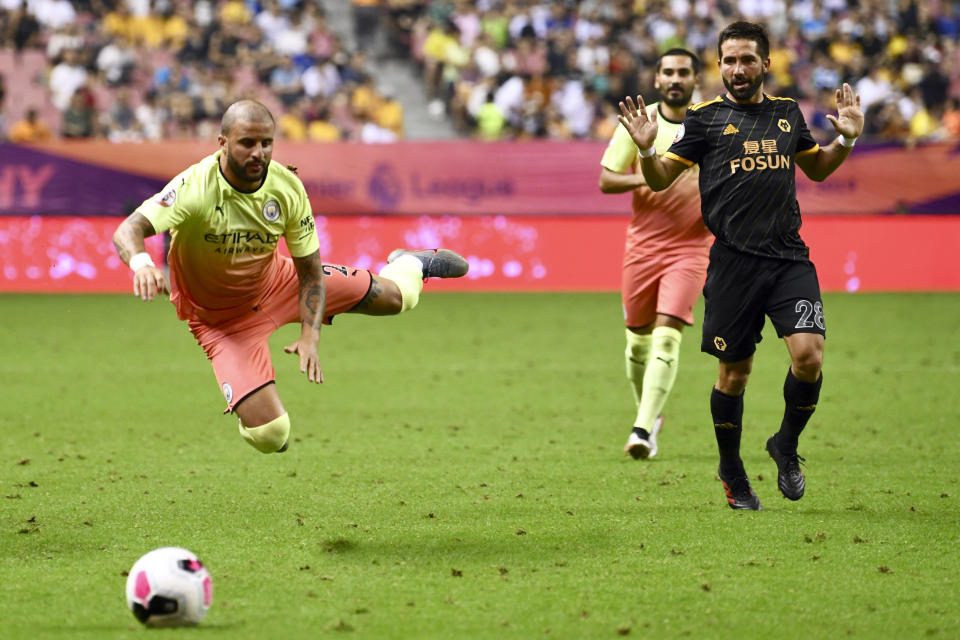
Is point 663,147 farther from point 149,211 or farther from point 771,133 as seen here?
point 149,211

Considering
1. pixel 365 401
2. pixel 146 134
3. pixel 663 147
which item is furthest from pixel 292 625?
pixel 146 134

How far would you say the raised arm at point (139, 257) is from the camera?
5.22 metres

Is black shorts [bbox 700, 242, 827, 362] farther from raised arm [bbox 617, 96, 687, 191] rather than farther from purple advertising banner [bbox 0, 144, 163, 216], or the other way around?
purple advertising banner [bbox 0, 144, 163, 216]

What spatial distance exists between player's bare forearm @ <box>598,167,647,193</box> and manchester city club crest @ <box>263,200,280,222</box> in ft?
8.04

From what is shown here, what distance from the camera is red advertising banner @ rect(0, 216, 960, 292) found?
18594 mm

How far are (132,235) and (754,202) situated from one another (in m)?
3.07

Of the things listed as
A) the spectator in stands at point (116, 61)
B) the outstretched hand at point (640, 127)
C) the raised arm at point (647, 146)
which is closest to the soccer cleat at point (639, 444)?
the raised arm at point (647, 146)

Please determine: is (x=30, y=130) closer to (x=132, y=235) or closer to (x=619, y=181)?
(x=619, y=181)

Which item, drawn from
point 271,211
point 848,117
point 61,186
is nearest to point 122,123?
point 61,186

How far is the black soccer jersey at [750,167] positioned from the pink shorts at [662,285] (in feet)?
5.77

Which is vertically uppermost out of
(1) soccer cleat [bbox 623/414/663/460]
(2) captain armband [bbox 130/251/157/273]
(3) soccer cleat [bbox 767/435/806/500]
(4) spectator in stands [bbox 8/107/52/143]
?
(4) spectator in stands [bbox 8/107/52/143]

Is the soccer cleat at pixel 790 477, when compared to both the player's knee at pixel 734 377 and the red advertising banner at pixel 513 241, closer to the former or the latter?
the player's knee at pixel 734 377

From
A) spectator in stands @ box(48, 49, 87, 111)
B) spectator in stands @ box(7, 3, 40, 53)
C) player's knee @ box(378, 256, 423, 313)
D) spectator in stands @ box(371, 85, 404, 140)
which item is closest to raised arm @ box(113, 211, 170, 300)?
player's knee @ box(378, 256, 423, 313)

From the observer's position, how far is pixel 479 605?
16.4 ft
